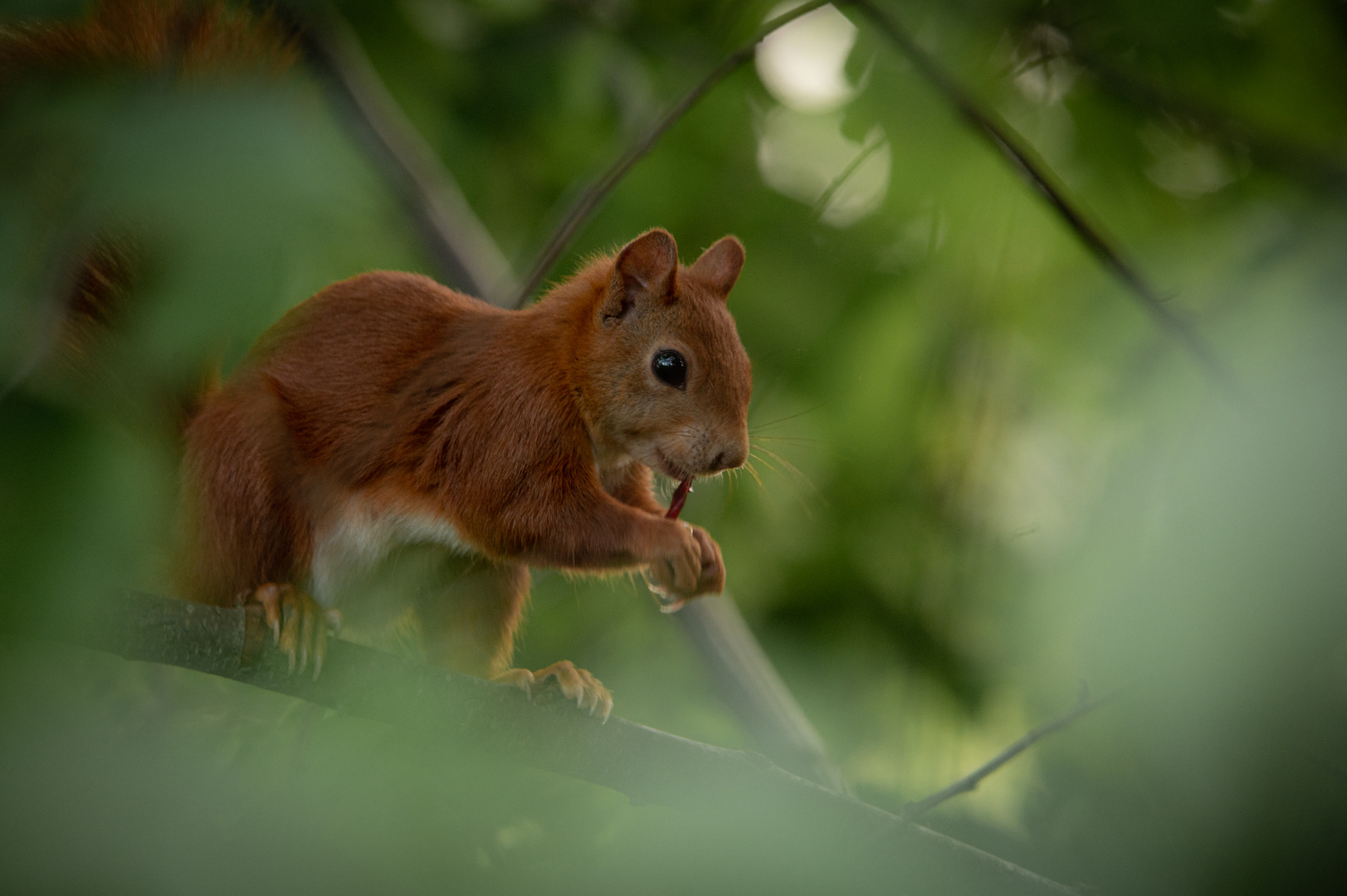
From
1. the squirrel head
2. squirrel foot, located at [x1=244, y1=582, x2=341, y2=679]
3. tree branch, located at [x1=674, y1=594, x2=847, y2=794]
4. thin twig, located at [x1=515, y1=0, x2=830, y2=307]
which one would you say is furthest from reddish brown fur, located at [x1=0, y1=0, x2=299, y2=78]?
tree branch, located at [x1=674, y1=594, x2=847, y2=794]

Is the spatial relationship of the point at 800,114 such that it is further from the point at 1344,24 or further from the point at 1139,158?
the point at 1344,24

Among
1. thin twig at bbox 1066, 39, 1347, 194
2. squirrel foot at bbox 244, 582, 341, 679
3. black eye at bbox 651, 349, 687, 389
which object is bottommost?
squirrel foot at bbox 244, 582, 341, 679

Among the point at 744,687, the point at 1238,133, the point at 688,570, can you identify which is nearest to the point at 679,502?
the point at 688,570

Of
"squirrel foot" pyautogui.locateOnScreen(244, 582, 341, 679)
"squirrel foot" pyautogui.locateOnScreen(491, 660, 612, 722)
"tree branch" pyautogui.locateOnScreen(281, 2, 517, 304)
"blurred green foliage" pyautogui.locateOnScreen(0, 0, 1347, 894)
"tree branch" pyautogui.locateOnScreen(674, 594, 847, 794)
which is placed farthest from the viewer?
"tree branch" pyautogui.locateOnScreen(674, 594, 847, 794)

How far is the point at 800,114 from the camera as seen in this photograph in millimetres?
1251

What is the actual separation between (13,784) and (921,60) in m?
0.74

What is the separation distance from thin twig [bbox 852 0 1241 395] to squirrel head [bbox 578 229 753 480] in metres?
0.21

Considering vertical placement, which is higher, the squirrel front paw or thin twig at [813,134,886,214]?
thin twig at [813,134,886,214]

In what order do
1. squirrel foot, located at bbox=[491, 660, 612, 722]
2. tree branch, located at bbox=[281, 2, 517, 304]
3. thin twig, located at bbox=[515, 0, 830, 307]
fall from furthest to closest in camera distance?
1. squirrel foot, located at bbox=[491, 660, 612, 722]
2. tree branch, located at bbox=[281, 2, 517, 304]
3. thin twig, located at bbox=[515, 0, 830, 307]

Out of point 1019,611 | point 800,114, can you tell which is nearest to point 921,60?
point 800,114

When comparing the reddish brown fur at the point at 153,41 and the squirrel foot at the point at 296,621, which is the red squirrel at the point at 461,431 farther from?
the reddish brown fur at the point at 153,41

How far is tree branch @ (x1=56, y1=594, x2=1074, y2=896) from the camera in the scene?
0.68 meters

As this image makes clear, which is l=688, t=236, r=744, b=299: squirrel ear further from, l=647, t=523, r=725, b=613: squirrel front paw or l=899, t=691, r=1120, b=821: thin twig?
l=899, t=691, r=1120, b=821: thin twig

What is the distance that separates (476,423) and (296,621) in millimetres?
222
